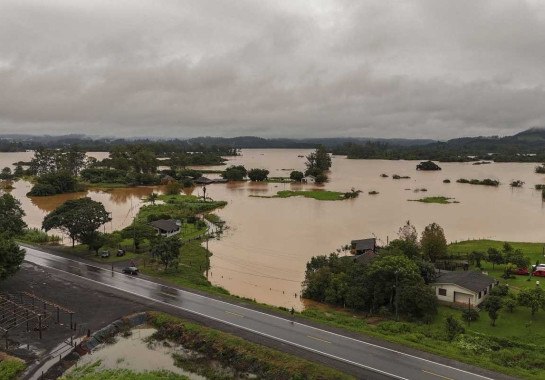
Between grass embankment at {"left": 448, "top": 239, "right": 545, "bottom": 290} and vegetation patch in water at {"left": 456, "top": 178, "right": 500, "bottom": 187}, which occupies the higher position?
vegetation patch in water at {"left": 456, "top": 178, "right": 500, "bottom": 187}

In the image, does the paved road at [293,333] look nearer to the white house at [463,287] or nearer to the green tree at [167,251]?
the green tree at [167,251]

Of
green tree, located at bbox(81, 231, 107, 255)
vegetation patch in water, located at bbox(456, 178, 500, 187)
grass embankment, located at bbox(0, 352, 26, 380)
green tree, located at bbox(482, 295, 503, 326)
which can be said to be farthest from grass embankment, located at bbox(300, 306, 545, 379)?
vegetation patch in water, located at bbox(456, 178, 500, 187)

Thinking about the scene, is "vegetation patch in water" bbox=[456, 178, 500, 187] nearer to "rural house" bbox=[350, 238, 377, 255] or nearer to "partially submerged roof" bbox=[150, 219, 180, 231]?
"rural house" bbox=[350, 238, 377, 255]

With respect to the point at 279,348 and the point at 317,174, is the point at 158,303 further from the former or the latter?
the point at 317,174

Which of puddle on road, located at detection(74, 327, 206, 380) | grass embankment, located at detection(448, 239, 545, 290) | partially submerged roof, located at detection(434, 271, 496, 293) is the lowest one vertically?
puddle on road, located at detection(74, 327, 206, 380)

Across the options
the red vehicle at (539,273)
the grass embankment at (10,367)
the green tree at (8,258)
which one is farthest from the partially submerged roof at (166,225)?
the red vehicle at (539,273)

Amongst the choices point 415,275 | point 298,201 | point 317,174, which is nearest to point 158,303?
point 415,275
